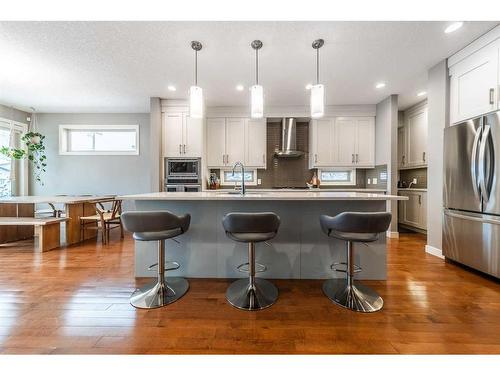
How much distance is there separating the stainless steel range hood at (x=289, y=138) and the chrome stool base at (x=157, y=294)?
3.42m

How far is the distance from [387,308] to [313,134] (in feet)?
12.0

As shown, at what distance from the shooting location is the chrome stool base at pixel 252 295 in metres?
1.88

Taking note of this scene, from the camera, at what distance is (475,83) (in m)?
2.61

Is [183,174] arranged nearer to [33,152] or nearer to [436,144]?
[33,152]

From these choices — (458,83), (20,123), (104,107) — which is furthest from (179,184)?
(458,83)

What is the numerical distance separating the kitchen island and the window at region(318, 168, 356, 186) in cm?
273

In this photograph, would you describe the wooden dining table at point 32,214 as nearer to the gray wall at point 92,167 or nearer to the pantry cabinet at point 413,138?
the gray wall at point 92,167

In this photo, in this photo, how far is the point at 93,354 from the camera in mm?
1358

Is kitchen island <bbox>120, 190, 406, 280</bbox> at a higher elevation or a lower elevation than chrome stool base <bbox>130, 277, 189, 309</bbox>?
higher

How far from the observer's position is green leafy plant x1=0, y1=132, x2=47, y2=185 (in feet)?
14.5

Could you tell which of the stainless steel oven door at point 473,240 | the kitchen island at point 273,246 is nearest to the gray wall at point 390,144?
the stainless steel oven door at point 473,240

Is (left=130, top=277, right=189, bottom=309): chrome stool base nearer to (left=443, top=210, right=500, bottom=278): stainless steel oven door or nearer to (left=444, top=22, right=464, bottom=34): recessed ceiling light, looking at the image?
(left=443, top=210, right=500, bottom=278): stainless steel oven door

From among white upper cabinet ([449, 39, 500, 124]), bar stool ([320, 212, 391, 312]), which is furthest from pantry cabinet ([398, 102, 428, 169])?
bar stool ([320, 212, 391, 312])

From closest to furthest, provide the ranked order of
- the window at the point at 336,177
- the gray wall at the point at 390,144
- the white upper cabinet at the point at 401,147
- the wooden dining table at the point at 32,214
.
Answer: the wooden dining table at the point at 32,214 < the gray wall at the point at 390,144 < the white upper cabinet at the point at 401,147 < the window at the point at 336,177
